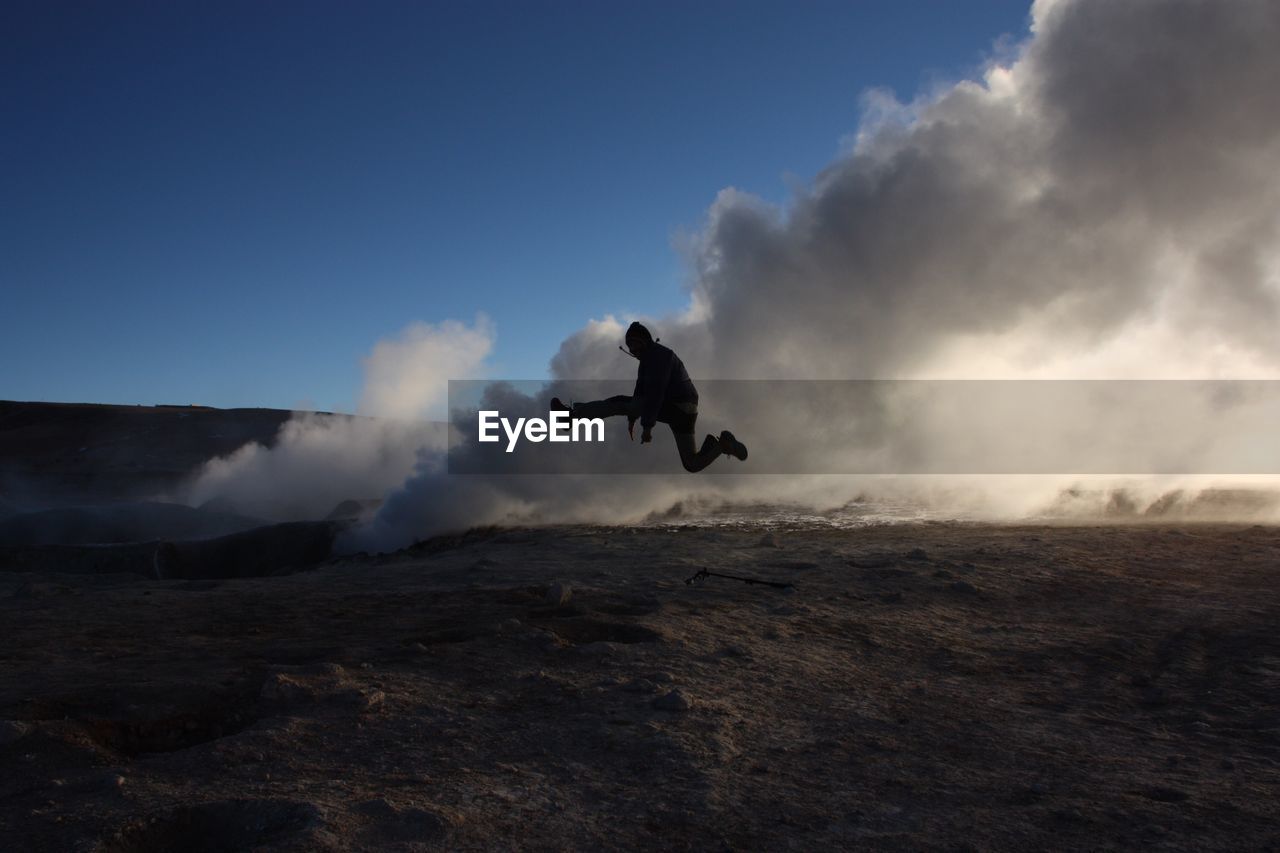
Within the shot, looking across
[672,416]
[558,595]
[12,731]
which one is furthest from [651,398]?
[12,731]

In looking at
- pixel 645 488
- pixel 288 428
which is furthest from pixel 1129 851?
pixel 288 428

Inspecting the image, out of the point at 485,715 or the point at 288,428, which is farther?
the point at 288,428

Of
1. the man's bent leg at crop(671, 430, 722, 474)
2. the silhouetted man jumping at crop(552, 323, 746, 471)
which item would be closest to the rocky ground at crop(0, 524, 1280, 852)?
the man's bent leg at crop(671, 430, 722, 474)

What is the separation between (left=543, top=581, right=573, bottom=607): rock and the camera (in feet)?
22.1

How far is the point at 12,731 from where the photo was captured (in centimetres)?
363

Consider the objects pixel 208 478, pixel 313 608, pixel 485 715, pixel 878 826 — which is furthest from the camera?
pixel 208 478

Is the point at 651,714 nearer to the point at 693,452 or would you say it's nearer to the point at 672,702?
the point at 672,702

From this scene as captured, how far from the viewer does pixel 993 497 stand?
17078mm

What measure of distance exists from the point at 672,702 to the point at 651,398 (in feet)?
9.65

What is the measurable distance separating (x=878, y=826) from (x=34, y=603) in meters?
7.09

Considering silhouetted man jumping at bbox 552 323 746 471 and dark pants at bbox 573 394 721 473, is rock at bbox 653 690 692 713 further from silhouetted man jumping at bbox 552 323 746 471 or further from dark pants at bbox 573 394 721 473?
dark pants at bbox 573 394 721 473

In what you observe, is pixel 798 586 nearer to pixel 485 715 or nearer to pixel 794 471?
pixel 485 715

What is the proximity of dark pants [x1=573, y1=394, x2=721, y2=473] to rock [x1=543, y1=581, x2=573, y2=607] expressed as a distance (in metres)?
1.33

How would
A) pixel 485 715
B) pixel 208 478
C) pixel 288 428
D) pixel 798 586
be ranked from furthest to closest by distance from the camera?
1. pixel 288 428
2. pixel 208 478
3. pixel 798 586
4. pixel 485 715
